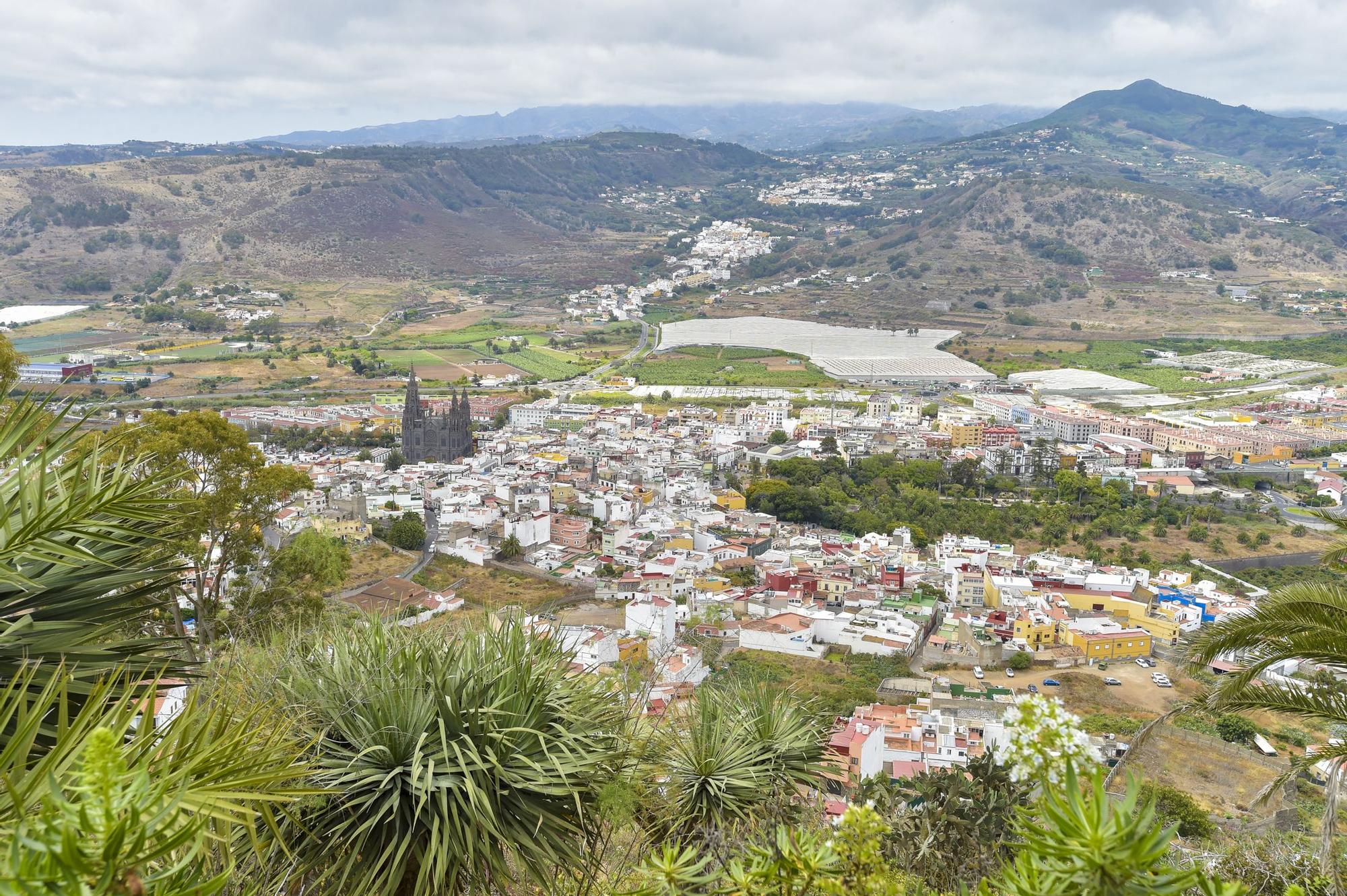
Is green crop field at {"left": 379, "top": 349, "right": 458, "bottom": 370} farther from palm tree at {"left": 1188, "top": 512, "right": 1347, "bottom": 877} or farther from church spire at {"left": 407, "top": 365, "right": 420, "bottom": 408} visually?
palm tree at {"left": 1188, "top": 512, "right": 1347, "bottom": 877}

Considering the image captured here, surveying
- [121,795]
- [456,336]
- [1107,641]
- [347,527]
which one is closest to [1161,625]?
[1107,641]

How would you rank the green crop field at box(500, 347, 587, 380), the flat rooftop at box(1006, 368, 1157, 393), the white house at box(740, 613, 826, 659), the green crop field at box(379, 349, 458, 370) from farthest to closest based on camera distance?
the green crop field at box(379, 349, 458, 370), the green crop field at box(500, 347, 587, 380), the flat rooftop at box(1006, 368, 1157, 393), the white house at box(740, 613, 826, 659)

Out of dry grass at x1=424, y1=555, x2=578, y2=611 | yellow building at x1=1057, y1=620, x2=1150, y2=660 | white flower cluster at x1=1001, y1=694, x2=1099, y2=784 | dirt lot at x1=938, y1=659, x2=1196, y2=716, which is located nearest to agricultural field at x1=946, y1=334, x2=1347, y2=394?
yellow building at x1=1057, y1=620, x2=1150, y2=660

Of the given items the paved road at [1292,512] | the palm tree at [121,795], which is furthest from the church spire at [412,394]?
the palm tree at [121,795]

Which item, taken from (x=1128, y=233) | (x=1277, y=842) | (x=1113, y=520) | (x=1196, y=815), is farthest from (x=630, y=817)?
(x=1128, y=233)

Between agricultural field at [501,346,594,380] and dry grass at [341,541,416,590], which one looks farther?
agricultural field at [501,346,594,380]

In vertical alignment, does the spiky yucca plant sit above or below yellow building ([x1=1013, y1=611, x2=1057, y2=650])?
above
